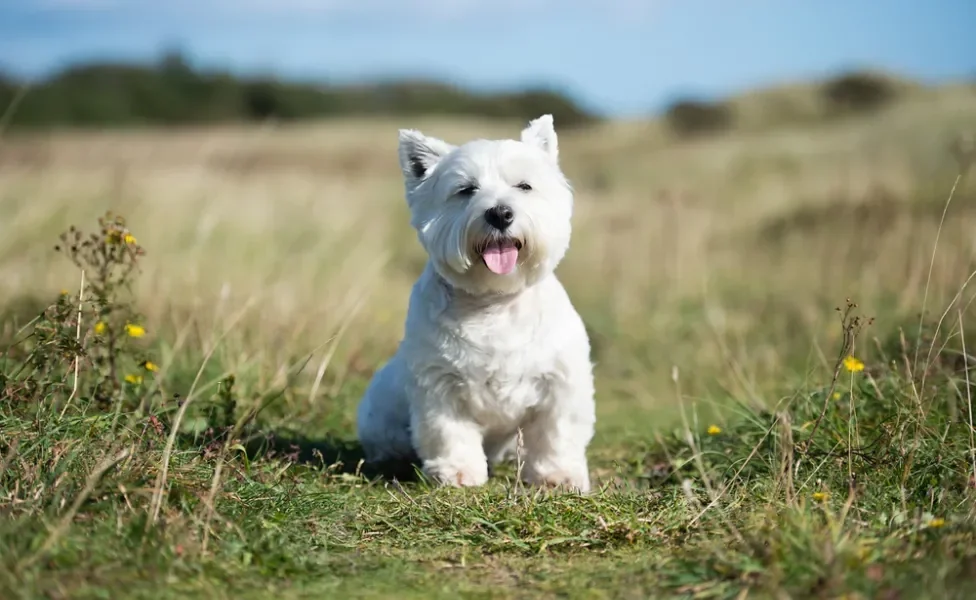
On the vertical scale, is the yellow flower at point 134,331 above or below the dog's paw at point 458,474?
above

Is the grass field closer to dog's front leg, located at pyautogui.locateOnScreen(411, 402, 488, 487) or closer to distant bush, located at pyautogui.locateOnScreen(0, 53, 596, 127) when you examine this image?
dog's front leg, located at pyautogui.locateOnScreen(411, 402, 488, 487)

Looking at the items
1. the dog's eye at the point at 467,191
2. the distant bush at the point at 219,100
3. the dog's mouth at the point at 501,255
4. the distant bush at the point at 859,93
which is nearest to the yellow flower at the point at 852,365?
the dog's mouth at the point at 501,255

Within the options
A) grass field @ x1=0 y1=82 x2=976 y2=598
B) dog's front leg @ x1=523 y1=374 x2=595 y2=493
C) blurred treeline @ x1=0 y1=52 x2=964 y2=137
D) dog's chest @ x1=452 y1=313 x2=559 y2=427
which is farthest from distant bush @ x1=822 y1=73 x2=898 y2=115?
dog's chest @ x1=452 y1=313 x2=559 y2=427

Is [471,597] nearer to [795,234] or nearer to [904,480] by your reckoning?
[904,480]

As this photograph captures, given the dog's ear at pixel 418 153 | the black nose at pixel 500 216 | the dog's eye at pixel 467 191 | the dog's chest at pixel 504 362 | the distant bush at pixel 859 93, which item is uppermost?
the distant bush at pixel 859 93

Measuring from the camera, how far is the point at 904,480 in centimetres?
373

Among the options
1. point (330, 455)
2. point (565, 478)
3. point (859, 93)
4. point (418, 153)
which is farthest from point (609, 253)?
point (859, 93)

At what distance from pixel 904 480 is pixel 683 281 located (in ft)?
25.4

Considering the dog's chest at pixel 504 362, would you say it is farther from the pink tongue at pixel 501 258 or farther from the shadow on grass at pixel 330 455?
the shadow on grass at pixel 330 455

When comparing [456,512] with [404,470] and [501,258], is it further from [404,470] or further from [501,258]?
[404,470]

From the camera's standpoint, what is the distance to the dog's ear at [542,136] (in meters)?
4.64

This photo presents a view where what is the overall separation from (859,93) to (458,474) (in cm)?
3700

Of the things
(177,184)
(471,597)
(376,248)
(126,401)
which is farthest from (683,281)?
(471,597)

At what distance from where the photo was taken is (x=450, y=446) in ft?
14.7
